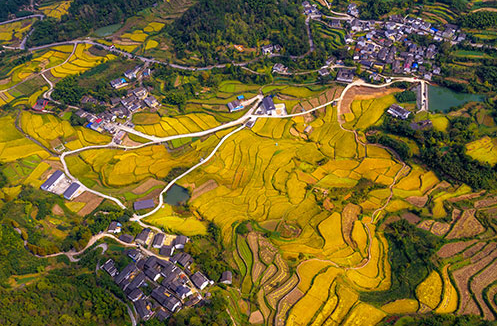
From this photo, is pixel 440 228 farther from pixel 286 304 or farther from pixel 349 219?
pixel 286 304

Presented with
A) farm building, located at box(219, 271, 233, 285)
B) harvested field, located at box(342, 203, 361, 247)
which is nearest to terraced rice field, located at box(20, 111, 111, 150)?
farm building, located at box(219, 271, 233, 285)

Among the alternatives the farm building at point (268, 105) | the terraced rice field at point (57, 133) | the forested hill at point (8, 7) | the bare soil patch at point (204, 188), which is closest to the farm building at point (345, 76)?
the farm building at point (268, 105)

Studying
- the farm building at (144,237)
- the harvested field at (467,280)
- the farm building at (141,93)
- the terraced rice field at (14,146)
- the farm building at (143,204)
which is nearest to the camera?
the harvested field at (467,280)

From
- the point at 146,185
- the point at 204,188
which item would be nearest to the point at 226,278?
the point at 204,188

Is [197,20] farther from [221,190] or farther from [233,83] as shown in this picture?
[221,190]

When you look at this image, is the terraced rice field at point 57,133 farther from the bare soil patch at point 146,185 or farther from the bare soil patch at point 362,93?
the bare soil patch at point 362,93

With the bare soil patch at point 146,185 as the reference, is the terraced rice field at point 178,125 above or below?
above
